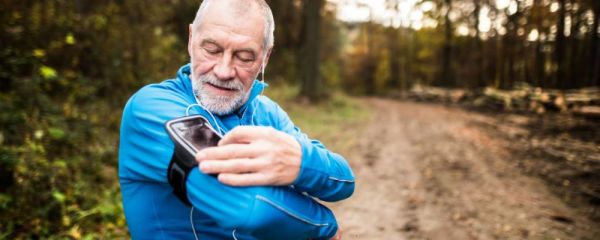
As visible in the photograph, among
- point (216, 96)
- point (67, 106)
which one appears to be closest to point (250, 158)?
point (216, 96)

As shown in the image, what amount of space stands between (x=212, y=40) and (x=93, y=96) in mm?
5431

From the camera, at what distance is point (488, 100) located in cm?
1777

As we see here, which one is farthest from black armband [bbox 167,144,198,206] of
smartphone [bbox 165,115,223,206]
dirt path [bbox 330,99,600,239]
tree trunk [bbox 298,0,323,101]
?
tree trunk [bbox 298,0,323,101]

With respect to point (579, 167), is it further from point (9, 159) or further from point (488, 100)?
point (488, 100)

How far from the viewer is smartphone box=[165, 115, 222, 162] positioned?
4.34ft

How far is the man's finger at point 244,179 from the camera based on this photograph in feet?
4.19

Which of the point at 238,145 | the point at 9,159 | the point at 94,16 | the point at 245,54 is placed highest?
the point at 94,16

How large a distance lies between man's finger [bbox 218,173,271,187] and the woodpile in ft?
38.9

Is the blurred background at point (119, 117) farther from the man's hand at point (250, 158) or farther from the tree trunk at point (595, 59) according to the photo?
the man's hand at point (250, 158)

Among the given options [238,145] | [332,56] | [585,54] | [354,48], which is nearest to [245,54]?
[238,145]

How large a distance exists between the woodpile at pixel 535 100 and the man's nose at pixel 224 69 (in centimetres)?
1163

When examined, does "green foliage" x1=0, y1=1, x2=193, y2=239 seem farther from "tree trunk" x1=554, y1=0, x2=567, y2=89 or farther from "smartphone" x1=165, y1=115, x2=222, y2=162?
"tree trunk" x1=554, y1=0, x2=567, y2=89

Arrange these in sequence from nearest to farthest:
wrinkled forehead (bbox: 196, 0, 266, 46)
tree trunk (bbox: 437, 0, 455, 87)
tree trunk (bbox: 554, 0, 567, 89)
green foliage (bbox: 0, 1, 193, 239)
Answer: wrinkled forehead (bbox: 196, 0, 266, 46), green foliage (bbox: 0, 1, 193, 239), tree trunk (bbox: 554, 0, 567, 89), tree trunk (bbox: 437, 0, 455, 87)

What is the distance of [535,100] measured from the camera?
14242mm
